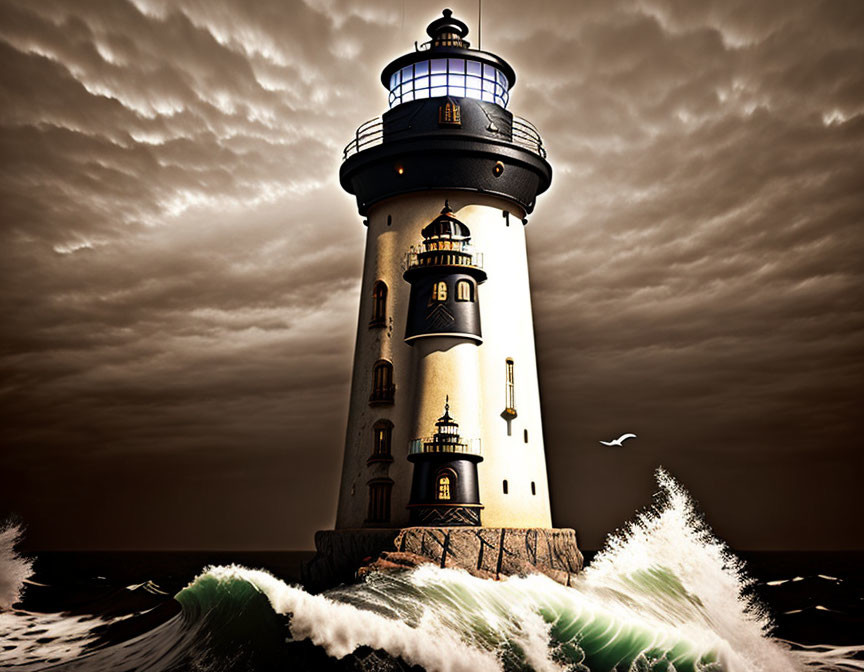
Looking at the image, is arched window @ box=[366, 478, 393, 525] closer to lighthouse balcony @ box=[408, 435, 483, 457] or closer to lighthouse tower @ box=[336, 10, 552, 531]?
lighthouse tower @ box=[336, 10, 552, 531]

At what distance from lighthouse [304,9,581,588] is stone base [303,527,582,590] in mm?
120

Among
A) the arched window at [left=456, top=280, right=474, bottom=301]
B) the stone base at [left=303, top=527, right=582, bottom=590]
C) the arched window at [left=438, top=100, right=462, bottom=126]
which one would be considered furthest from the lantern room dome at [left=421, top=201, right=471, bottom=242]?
the stone base at [left=303, top=527, right=582, bottom=590]

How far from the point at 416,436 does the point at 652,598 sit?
8.55 metres

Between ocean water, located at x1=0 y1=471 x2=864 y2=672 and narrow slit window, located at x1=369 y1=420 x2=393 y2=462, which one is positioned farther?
narrow slit window, located at x1=369 y1=420 x2=393 y2=462

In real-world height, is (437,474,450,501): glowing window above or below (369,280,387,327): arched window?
below

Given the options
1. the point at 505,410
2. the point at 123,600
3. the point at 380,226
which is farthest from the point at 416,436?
the point at 123,600

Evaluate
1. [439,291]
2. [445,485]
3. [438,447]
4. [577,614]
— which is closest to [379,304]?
[439,291]

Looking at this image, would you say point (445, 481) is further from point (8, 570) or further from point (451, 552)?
point (8, 570)

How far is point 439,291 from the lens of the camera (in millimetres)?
27984

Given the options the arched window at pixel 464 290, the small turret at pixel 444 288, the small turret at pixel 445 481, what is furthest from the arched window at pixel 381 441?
the arched window at pixel 464 290

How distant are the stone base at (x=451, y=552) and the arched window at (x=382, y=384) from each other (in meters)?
4.39

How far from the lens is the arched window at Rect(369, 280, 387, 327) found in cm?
3031

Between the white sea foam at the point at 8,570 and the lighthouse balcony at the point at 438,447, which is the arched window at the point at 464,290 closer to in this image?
the lighthouse balcony at the point at 438,447

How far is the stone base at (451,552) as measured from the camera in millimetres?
24688
